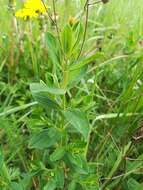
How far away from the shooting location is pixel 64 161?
1.07 meters

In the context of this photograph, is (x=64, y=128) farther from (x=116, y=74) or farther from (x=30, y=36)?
(x=30, y=36)

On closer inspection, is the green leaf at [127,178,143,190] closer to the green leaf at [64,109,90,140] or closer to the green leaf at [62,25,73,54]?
the green leaf at [64,109,90,140]

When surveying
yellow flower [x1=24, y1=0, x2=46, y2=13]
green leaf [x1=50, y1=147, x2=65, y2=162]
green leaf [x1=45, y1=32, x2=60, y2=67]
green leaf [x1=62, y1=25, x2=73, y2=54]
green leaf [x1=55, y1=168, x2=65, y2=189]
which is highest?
green leaf [x1=62, y1=25, x2=73, y2=54]

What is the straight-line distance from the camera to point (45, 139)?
41.1 inches

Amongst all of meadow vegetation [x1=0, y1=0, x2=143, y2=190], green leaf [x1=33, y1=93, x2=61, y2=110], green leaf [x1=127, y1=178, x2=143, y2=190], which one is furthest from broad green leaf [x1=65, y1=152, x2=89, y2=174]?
green leaf [x1=127, y1=178, x2=143, y2=190]

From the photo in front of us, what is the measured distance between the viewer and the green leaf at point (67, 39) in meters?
0.96

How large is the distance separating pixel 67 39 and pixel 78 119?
0.55ft

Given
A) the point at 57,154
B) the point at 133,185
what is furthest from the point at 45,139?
the point at 133,185

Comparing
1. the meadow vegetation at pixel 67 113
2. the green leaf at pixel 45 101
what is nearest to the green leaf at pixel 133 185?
the meadow vegetation at pixel 67 113

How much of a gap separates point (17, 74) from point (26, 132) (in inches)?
15.3

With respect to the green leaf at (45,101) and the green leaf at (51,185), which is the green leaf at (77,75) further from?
the green leaf at (51,185)

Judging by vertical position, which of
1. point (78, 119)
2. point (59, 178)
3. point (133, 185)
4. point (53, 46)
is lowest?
point (133, 185)

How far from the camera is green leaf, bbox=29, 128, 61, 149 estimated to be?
1037 mm

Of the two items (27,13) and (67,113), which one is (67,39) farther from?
(27,13)
